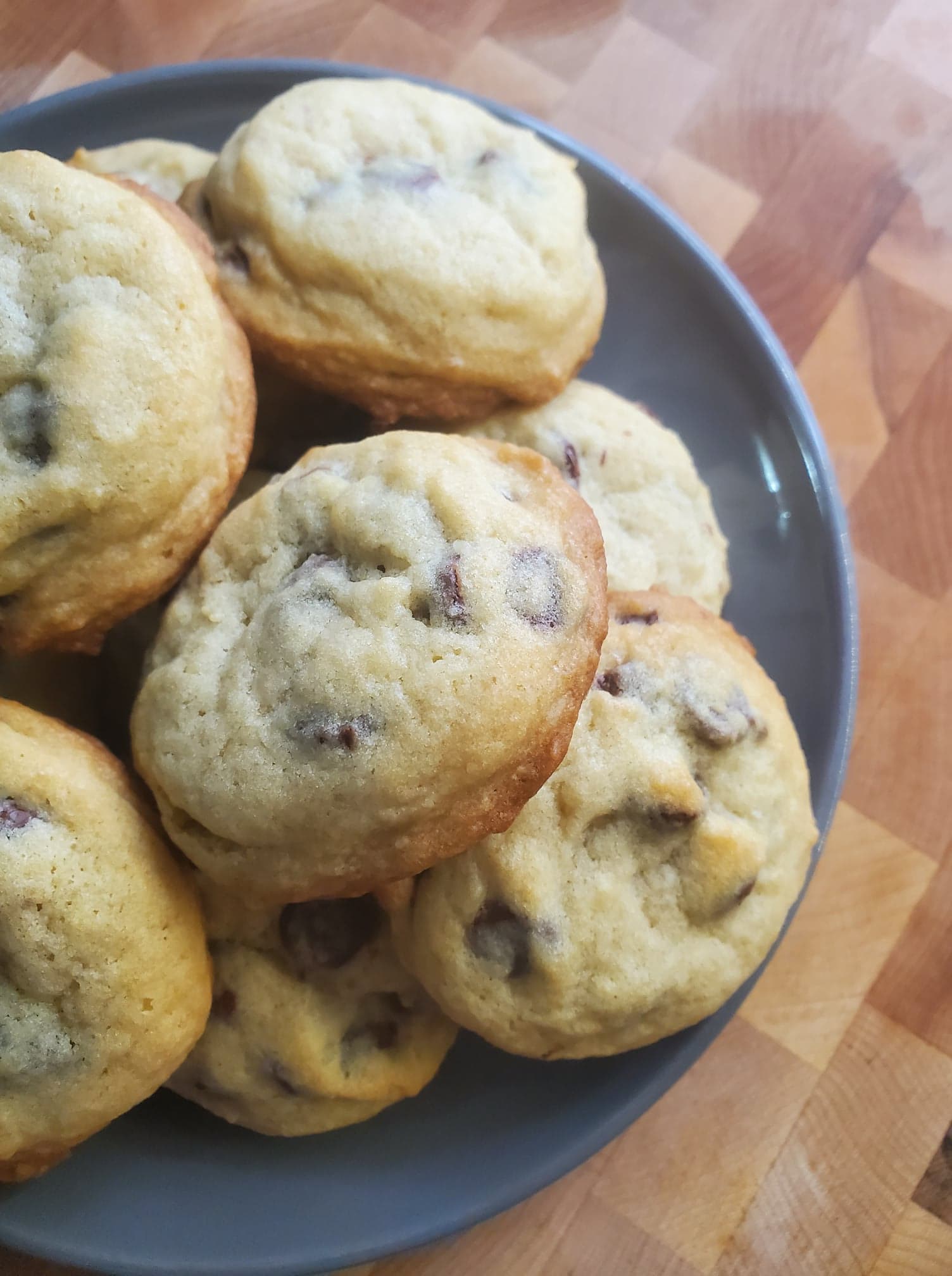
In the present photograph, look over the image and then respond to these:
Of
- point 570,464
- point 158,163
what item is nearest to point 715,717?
point 570,464

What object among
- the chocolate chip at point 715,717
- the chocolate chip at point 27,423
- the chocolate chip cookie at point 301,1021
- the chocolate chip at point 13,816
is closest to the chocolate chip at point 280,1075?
the chocolate chip cookie at point 301,1021

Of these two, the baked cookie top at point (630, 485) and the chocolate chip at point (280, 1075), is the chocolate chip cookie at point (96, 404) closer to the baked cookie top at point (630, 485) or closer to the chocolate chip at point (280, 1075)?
the baked cookie top at point (630, 485)

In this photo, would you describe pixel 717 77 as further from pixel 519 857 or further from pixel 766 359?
pixel 519 857

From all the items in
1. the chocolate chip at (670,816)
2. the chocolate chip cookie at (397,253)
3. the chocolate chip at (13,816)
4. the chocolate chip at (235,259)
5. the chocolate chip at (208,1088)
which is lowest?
the chocolate chip at (208,1088)

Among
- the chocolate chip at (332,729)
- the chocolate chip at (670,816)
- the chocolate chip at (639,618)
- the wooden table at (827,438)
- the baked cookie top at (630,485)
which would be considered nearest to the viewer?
the chocolate chip at (332,729)

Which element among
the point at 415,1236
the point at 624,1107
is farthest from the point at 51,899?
the point at 624,1107

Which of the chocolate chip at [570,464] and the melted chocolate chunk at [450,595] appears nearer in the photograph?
the melted chocolate chunk at [450,595]

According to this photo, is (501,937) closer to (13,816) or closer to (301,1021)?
(301,1021)
